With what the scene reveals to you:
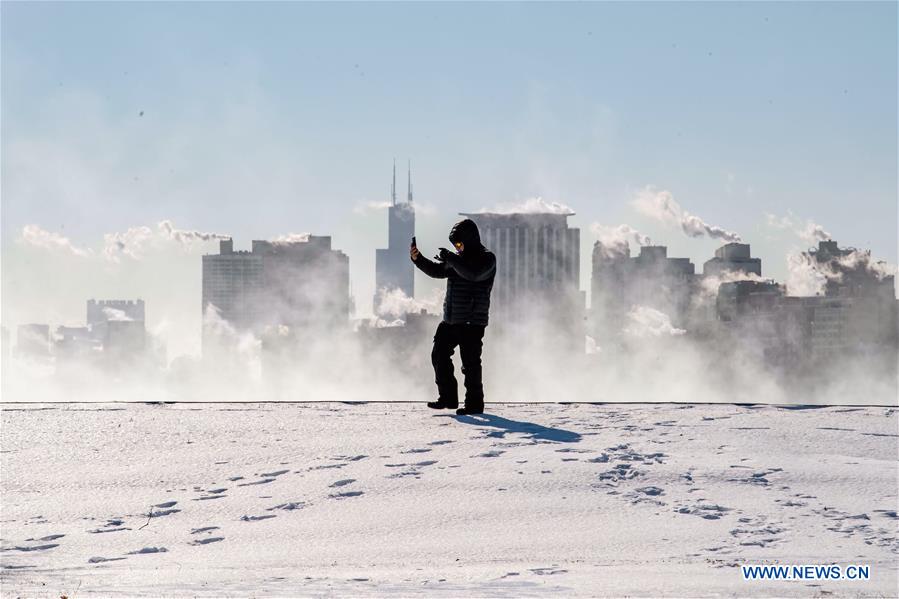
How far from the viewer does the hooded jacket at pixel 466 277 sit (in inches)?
427

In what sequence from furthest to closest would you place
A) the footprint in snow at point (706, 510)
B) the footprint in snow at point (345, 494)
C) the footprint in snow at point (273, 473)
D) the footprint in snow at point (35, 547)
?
1. the footprint in snow at point (273, 473)
2. the footprint in snow at point (345, 494)
3. the footprint in snow at point (706, 510)
4. the footprint in snow at point (35, 547)

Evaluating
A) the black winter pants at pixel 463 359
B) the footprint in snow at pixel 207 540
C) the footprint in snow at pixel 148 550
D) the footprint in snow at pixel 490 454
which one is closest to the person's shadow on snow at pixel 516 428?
the black winter pants at pixel 463 359

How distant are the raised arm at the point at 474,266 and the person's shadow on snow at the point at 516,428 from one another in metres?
1.47

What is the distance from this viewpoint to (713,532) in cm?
655

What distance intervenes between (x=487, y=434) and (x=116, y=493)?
328 centimetres

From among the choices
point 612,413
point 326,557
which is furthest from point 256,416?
point 326,557

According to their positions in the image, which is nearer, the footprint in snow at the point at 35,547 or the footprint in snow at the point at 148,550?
the footprint in snow at the point at 148,550

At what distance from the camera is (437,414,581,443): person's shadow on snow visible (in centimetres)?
907

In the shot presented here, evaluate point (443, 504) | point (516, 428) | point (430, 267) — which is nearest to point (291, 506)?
point (443, 504)

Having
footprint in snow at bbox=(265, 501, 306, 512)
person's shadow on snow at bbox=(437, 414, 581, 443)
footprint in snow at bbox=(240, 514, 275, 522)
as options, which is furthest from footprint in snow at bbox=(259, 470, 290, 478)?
person's shadow on snow at bbox=(437, 414, 581, 443)

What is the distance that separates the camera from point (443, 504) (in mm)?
7098

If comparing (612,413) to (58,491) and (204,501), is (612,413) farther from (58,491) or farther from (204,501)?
(58,491)

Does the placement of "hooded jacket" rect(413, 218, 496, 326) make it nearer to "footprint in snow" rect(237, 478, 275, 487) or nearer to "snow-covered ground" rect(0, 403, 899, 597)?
"snow-covered ground" rect(0, 403, 899, 597)

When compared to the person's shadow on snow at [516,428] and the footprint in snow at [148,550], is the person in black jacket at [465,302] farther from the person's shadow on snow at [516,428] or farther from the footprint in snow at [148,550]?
the footprint in snow at [148,550]
